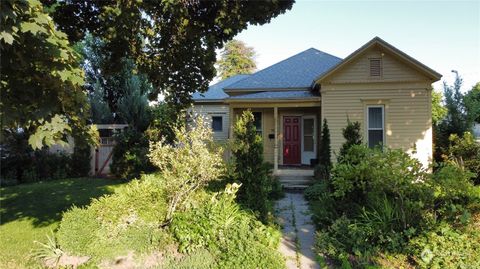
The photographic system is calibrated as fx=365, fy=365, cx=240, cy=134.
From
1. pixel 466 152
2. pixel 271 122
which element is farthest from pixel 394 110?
pixel 271 122

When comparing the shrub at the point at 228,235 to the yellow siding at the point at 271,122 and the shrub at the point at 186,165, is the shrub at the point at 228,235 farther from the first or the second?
the yellow siding at the point at 271,122

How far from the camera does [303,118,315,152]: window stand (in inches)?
594

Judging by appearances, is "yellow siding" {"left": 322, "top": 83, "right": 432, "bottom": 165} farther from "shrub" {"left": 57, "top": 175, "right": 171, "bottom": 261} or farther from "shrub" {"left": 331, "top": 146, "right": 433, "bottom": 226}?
"shrub" {"left": 57, "top": 175, "right": 171, "bottom": 261}

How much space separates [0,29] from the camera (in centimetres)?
356

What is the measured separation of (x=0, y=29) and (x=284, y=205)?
7651 millimetres

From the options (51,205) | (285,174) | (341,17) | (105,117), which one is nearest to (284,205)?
(285,174)

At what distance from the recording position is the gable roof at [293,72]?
15.3 metres

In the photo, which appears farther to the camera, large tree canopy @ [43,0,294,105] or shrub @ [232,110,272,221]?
large tree canopy @ [43,0,294,105]

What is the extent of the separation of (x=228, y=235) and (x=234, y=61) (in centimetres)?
4634

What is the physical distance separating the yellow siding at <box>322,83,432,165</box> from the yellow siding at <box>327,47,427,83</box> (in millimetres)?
249

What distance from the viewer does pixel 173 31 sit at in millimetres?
9742

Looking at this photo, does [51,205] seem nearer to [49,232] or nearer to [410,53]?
[49,232]

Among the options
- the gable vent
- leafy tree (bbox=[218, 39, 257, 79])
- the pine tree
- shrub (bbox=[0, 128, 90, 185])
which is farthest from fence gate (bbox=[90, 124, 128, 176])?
leafy tree (bbox=[218, 39, 257, 79])

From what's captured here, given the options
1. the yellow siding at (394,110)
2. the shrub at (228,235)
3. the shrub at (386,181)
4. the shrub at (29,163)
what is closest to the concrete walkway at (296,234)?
the shrub at (228,235)
